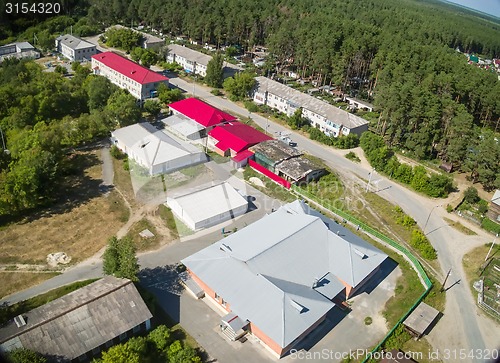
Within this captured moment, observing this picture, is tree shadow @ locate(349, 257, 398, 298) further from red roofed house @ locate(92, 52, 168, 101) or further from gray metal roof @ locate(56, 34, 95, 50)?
gray metal roof @ locate(56, 34, 95, 50)

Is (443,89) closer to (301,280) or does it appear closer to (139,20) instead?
(301,280)

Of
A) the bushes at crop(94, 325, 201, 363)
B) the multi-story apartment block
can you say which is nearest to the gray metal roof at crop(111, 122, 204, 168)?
the bushes at crop(94, 325, 201, 363)

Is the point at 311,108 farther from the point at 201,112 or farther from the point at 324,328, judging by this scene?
the point at 324,328

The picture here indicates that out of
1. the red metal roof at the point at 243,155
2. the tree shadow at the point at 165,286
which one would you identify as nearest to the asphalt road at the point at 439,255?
the tree shadow at the point at 165,286

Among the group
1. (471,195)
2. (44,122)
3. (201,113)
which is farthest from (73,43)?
(471,195)

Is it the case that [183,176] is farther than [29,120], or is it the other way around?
[29,120]

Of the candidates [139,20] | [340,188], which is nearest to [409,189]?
[340,188]

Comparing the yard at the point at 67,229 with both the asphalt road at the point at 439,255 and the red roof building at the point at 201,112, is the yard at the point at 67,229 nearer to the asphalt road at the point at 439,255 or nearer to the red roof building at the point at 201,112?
the asphalt road at the point at 439,255
